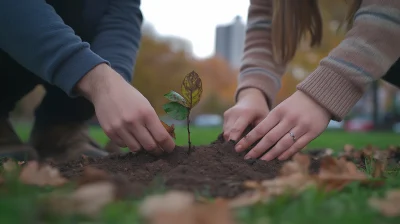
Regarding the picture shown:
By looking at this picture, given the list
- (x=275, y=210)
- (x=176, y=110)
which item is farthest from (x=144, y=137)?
(x=275, y=210)

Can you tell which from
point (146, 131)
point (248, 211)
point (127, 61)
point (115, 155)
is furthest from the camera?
point (127, 61)

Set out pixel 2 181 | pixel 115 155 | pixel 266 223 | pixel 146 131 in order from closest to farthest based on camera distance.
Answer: pixel 266 223 → pixel 2 181 → pixel 146 131 → pixel 115 155

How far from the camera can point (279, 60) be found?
2381 mm

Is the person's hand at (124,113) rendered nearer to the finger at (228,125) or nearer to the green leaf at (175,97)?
the green leaf at (175,97)

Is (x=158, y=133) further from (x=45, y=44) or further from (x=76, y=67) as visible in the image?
(x=45, y=44)

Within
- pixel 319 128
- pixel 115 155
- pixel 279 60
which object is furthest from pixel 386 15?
pixel 115 155

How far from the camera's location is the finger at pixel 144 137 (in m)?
1.46

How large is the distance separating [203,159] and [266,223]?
2.71 ft

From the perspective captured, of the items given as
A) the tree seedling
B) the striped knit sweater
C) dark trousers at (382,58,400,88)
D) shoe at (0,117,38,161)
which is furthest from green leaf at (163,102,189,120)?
Answer: dark trousers at (382,58,400,88)

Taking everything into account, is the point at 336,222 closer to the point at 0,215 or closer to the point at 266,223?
the point at 266,223

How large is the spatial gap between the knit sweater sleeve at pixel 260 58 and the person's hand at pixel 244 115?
0.12 meters

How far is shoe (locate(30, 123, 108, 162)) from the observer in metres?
2.52

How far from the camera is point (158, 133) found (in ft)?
4.87

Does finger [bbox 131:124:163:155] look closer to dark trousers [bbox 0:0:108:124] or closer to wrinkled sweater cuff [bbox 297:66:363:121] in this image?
wrinkled sweater cuff [bbox 297:66:363:121]
